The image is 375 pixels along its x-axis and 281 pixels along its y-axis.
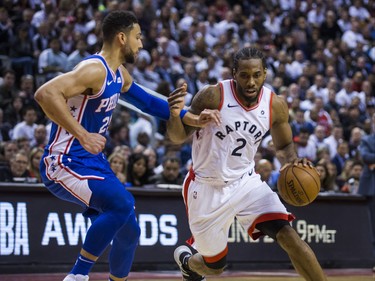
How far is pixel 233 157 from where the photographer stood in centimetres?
652

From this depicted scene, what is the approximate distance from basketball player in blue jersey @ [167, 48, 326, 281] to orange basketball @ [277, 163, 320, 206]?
0.08m

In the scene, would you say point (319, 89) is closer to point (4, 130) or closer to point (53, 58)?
point (53, 58)

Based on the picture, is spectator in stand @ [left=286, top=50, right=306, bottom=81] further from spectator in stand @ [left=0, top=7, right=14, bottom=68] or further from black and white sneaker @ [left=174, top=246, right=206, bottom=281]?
black and white sneaker @ [left=174, top=246, right=206, bottom=281]

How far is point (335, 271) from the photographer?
10.5 metres

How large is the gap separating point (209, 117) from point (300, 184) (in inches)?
36.2

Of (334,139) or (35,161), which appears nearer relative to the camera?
(35,161)

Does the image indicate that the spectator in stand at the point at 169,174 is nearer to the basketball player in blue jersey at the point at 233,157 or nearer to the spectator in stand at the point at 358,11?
the basketball player in blue jersey at the point at 233,157

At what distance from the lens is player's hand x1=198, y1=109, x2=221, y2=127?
6.20m

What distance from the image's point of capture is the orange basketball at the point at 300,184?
630 cm

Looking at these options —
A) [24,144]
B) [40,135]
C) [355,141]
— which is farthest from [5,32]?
[355,141]

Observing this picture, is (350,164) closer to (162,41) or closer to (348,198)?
(348,198)

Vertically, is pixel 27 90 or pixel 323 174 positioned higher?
pixel 27 90

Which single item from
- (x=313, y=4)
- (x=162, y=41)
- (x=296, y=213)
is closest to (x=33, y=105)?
(x=162, y=41)

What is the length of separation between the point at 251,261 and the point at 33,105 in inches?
188
